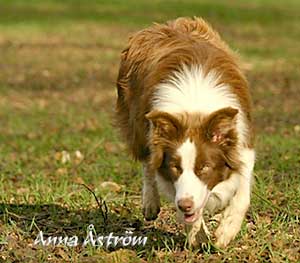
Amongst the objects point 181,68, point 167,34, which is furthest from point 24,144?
point 181,68

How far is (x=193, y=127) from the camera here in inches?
210

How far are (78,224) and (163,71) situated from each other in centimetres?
143

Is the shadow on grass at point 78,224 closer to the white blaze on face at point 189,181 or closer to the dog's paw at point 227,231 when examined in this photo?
the dog's paw at point 227,231

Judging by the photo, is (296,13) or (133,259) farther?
(296,13)

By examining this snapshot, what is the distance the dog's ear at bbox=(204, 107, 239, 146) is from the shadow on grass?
863mm

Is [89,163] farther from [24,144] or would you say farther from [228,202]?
[228,202]

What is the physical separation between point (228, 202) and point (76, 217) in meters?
1.44

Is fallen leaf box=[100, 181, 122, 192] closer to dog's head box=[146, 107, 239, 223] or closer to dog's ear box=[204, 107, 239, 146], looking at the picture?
dog's head box=[146, 107, 239, 223]

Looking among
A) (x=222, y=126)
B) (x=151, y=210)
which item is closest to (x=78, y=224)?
(x=151, y=210)

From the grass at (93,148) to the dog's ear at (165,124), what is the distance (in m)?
0.84

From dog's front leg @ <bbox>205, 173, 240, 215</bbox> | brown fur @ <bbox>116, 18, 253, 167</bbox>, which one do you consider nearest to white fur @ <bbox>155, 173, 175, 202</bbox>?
brown fur @ <bbox>116, 18, 253, 167</bbox>

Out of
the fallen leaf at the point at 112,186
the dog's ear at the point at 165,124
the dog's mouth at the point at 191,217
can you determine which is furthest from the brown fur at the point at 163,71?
the fallen leaf at the point at 112,186

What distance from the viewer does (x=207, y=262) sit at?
5.48m

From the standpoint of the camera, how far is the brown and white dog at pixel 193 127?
5.27 metres
